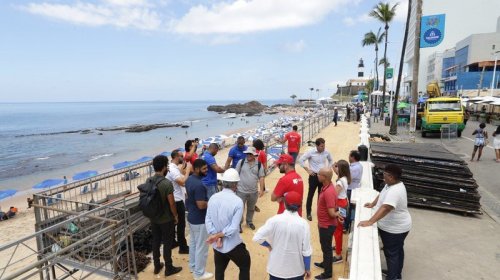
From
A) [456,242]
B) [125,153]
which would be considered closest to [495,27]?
[125,153]

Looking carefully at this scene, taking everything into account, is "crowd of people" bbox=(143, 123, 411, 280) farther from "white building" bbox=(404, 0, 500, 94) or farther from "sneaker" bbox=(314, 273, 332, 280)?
"white building" bbox=(404, 0, 500, 94)

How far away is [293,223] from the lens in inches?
118

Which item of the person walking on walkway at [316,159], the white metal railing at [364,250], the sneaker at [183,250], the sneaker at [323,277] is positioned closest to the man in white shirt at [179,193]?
the sneaker at [183,250]

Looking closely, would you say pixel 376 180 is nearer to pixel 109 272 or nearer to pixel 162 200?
pixel 162 200

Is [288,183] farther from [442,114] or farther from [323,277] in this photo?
[442,114]

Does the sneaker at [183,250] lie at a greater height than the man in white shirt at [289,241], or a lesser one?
lesser

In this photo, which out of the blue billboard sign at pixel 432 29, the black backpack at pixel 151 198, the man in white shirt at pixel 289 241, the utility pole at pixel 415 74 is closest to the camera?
the man in white shirt at pixel 289 241

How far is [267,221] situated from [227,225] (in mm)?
674

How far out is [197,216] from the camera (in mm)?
4367

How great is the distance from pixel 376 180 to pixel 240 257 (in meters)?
5.81

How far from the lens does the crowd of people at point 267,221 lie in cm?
309

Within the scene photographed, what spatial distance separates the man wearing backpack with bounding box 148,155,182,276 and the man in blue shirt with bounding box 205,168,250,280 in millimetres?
1087

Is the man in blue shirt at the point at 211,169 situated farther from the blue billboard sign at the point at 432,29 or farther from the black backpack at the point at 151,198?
the blue billboard sign at the point at 432,29

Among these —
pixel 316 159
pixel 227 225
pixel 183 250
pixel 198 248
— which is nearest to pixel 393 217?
pixel 227 225
